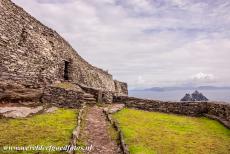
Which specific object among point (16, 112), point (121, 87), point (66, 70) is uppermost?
point (66, 70)

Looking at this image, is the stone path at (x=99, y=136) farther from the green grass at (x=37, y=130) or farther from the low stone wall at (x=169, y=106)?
the low stone wall at (x=169, y=106)

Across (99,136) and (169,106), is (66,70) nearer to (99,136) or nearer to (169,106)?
(169,106)

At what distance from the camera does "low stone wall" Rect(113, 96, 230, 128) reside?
25.8m

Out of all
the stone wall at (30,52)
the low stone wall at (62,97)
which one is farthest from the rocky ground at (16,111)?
the stone wall at (30,52)

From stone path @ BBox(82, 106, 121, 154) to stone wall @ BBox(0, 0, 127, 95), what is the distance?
818 centimetres

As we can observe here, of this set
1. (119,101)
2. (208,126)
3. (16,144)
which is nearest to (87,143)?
(16,144)

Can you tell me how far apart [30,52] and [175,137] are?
1801 centimetres

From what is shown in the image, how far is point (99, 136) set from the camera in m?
16.1

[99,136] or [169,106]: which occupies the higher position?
[169,106]

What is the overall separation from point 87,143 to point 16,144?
139 inches

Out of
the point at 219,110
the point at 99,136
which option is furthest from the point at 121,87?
the point at 99,136

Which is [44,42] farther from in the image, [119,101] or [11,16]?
[119,101]

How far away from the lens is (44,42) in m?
31.9

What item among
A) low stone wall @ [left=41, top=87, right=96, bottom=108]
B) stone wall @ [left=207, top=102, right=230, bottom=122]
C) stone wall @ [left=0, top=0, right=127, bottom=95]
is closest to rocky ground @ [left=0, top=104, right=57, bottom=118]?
low stone wall @ [left=41, top=87, right=96, bottom=108]
